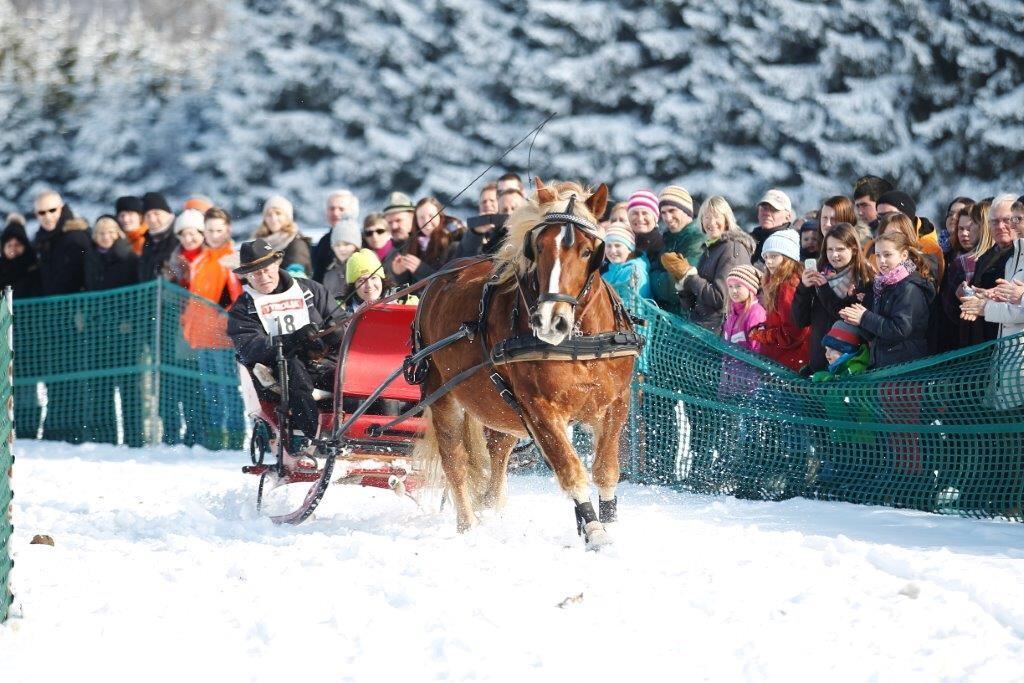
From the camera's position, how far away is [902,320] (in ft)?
26.7

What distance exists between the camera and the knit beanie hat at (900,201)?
936 cm

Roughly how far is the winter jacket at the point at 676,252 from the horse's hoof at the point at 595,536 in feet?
11.8

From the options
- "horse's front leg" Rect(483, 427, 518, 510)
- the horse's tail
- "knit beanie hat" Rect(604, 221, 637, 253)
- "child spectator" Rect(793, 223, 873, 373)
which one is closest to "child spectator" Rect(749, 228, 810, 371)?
"child spectator" Rect(793, 223, 873, 373)

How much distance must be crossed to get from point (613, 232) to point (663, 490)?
168 cm

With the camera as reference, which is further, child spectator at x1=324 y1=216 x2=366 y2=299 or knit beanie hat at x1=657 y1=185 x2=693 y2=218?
child spectator at x1=324 y1=216 x2=366 y2=299

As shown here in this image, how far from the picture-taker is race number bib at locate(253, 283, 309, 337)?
8.63 m

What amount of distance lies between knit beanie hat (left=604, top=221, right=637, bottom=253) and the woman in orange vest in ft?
12.2

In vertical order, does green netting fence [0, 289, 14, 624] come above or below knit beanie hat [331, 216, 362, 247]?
below

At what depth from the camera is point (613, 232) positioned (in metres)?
9.80

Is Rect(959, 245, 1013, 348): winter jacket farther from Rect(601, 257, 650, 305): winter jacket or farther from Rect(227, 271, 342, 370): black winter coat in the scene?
Rect(227, 271, 342, 370): black winter coat

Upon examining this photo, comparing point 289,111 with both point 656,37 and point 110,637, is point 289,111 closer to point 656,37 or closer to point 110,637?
point 656,37

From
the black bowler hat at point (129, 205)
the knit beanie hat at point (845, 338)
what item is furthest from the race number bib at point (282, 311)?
the black bowler hat at point (129, 205)

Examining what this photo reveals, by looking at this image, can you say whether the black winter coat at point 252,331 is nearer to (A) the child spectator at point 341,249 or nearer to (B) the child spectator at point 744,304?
(A) the child spectator at point 341,249

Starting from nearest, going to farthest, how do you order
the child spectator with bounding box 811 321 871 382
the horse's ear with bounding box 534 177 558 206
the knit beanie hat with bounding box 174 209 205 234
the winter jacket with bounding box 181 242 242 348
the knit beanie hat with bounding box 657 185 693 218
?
the horse's ear with bounding box 534 177 558 206 → the child spectator with bounding box 811 321 871 382 → the knit beanie hat with bounding box 657 185 693 218 → the winter jacket with bounding box 181 242 242 348 → the knit beanie hat with bounding box 174 209 205 234
